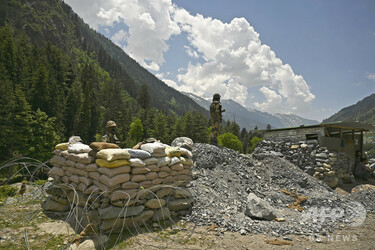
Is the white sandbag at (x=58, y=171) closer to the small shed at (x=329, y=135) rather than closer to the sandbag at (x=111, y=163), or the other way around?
the sandbag at (x=111, y=163)

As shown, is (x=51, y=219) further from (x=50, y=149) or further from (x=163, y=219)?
(x=50, y=149)

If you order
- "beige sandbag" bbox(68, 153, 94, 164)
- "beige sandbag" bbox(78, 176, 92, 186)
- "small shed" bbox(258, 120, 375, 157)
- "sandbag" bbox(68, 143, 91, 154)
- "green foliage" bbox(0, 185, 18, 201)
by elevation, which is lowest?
"green foliage" bbox(0, 185, 18, 201)

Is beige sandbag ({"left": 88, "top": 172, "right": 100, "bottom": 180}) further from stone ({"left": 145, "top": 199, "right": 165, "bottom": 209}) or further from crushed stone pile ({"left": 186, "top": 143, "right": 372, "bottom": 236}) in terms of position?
crushed stone pile ({"left": 186, "top": 143, "right": 372, "bottom": 236})

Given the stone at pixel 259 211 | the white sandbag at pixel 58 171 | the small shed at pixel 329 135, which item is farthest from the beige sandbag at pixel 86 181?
the small shed at pixel 329 135

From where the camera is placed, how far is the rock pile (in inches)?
428

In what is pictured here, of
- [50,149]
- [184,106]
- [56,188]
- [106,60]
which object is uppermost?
[106,60]

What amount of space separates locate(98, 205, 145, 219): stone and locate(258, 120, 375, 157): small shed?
1154 centimetres

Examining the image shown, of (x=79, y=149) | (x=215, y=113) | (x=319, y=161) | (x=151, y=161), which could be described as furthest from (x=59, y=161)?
(x=319, y=161)

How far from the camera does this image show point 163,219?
5.34 m

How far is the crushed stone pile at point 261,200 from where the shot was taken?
5.44 metres

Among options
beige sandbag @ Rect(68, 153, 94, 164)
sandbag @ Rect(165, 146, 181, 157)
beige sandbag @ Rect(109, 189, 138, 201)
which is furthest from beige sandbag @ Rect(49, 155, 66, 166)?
sandbag @ Rect(165, 146, 181, 157)

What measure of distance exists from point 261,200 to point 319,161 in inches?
278

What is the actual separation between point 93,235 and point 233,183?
5.45 m

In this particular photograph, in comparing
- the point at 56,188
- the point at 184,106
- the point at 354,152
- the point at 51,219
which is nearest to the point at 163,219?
the point at 51,219
